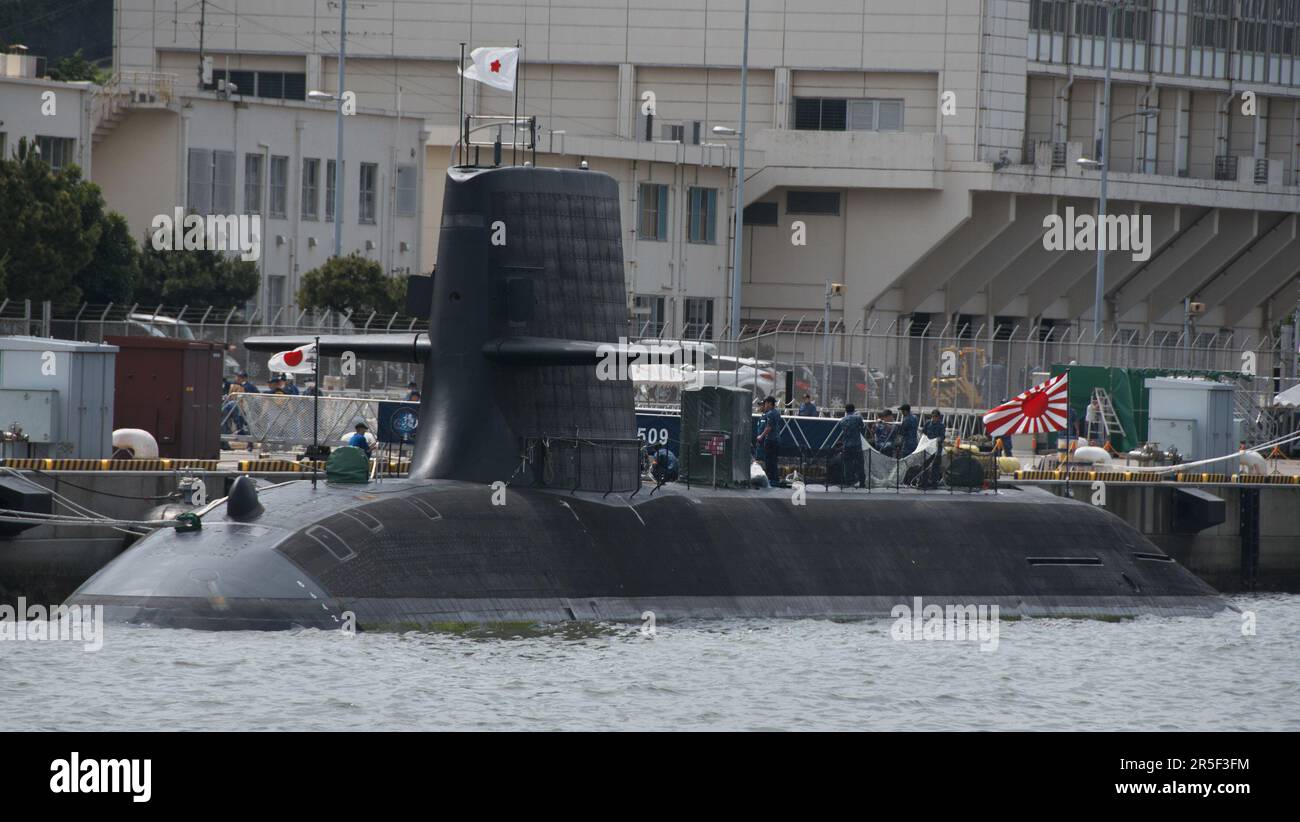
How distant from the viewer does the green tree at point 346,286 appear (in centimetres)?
5531

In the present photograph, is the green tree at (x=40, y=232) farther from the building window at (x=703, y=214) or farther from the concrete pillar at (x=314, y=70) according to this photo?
the building window at (x=703, y=214)

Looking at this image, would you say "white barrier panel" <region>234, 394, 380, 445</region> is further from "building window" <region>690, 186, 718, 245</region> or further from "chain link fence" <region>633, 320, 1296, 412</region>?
"building window" <region>690, 186, 718, 245</region>

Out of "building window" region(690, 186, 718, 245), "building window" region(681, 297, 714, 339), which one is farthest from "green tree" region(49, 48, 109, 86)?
"building window" region(681, 297, 714, 339)

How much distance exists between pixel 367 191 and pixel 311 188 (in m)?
2.35

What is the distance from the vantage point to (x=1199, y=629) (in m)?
30.2

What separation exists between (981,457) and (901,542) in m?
3.78

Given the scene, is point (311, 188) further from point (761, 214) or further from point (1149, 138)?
point (1149, 138)

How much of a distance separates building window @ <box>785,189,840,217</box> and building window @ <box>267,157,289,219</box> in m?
19.4

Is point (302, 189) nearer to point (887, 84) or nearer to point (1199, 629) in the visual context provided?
point (887, 84)

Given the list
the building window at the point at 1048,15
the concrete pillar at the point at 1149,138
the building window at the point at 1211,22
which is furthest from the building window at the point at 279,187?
the building window at the point at 1211,22

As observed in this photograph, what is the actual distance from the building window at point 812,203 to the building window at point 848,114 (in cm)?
229

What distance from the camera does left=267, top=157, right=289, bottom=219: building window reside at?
62.8m
